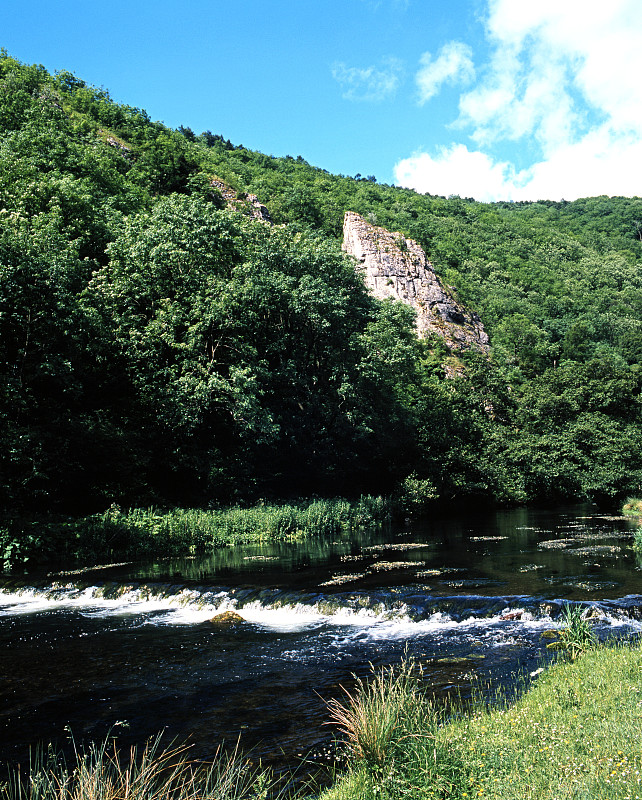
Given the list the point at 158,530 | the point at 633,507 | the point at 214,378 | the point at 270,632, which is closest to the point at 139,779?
the point at 270,632

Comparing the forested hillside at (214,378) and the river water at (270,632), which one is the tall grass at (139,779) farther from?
the forested hillside at (214,378)

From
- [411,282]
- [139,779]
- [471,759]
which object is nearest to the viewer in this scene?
[139,779]

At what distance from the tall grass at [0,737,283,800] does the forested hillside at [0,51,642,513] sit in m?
18.9

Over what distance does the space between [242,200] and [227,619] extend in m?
76.4

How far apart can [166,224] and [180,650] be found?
28.5 m

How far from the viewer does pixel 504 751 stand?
5633 mm

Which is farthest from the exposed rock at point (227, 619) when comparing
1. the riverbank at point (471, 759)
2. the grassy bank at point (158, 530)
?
the grassy bank at point (158, 530)

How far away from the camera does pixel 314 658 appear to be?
36.3ft

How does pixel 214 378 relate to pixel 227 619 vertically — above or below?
above

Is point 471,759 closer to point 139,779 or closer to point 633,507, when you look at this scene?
point 139,779

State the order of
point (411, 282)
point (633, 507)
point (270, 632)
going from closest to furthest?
point (270, 632), point (633, 507), point (411, 282)

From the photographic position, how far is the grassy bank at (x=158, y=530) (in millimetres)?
23250

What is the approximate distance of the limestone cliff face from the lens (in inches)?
3103

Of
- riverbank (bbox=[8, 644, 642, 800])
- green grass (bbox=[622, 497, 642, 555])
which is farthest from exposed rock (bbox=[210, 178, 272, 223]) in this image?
riverbank (bbox=[8, 644, 642, 800])
